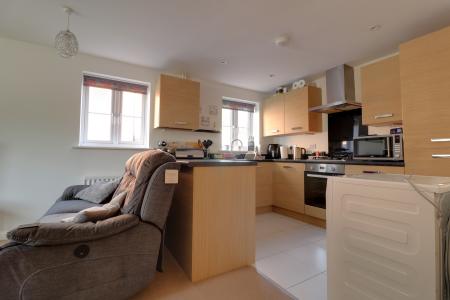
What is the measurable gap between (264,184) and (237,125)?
1.39 m

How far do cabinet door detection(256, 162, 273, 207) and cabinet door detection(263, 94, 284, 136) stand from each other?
2.44 ft

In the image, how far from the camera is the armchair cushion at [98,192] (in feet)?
6.98

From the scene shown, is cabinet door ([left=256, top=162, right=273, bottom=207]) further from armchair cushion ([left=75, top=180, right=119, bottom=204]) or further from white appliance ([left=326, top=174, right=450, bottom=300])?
white appliance ([left=326, top=174, right=450, bottom=300])

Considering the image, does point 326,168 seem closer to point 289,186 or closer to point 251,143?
point 289,186

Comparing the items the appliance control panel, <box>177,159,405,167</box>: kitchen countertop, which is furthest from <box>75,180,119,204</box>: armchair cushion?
the appliance control panel

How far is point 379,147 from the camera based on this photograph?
252cm

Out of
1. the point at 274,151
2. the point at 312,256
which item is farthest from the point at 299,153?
the point at 312,256

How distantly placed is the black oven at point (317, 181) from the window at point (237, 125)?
155cm

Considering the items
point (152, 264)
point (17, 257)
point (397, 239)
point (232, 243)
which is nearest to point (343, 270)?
point (397, 239)

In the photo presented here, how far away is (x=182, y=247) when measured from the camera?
176 cm

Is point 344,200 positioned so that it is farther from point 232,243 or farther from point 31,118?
point 31,118

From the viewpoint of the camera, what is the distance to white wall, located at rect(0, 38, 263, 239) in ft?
8.22

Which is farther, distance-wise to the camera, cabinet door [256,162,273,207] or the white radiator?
cabinet door [256,162,273,207]

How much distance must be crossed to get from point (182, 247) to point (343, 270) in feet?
3.94
